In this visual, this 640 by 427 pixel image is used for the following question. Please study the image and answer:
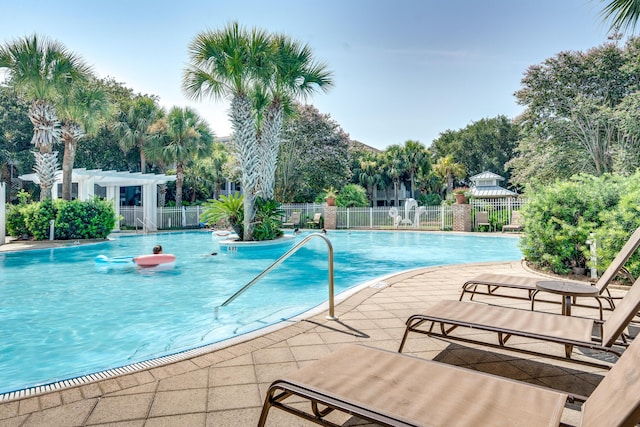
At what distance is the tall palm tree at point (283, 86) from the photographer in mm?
14133

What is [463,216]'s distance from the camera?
20.0 meters

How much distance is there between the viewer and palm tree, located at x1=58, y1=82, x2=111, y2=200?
15.8 m

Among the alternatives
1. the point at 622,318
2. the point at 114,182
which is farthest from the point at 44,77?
the point at 622,318

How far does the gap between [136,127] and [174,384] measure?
27356 mm

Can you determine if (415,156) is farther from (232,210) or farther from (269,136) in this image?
(232,210)

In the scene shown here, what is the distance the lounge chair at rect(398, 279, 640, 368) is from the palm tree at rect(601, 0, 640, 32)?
6.68 metres

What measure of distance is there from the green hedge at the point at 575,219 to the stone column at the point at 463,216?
12.9 m

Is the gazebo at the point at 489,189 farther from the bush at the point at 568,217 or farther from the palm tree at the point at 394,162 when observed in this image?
the bush at the point at 568,217

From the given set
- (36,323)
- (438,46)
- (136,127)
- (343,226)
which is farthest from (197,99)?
(136,127)

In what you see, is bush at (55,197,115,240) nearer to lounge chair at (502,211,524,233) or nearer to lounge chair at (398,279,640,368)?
lounge chair at (398,279,640,368)

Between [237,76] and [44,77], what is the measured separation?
7.92 metres

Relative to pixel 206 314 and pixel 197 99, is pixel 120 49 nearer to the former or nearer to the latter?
pixel 197 99

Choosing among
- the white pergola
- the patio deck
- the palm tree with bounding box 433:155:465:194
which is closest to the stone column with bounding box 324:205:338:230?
the white pergola

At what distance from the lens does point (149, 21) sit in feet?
34.7
